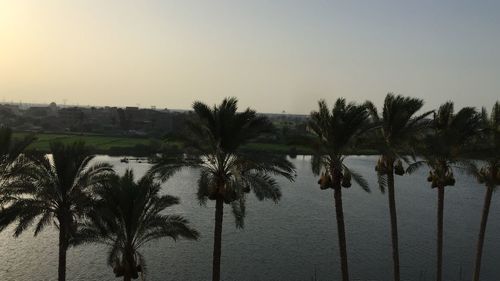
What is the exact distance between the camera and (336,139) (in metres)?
20.0

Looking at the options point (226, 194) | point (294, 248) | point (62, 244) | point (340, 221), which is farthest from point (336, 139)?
point (294, 248)

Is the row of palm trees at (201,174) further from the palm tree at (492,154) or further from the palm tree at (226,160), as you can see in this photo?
the palm tree at (492,154)

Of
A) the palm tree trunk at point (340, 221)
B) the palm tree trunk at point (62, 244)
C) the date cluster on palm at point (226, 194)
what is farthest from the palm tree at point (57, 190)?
the palm tree trunk at point (340, 221)

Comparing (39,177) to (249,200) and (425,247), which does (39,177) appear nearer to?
(425,247)

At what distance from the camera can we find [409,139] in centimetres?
2228

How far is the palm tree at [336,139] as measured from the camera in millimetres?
19812

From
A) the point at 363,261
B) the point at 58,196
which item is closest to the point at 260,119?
the point at 58,196

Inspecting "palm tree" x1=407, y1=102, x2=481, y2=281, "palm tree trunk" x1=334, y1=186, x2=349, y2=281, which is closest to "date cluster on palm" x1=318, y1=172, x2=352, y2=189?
"palm tree trunk" x1=334, y1=186, x2=349, y2=281

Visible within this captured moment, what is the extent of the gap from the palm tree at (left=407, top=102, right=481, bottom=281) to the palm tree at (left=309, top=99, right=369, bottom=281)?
4.78 meters

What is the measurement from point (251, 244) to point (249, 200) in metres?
22.3

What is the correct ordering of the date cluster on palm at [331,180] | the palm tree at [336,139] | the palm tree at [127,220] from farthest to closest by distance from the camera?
1. the date cluster on palm at [331,180]
2. the palm tree at [336,139]
3. the palm tree at [127,220]

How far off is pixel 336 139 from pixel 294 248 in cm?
2772

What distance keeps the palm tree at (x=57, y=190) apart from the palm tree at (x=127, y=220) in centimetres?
74

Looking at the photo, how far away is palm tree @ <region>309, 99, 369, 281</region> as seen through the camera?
65.0ft
